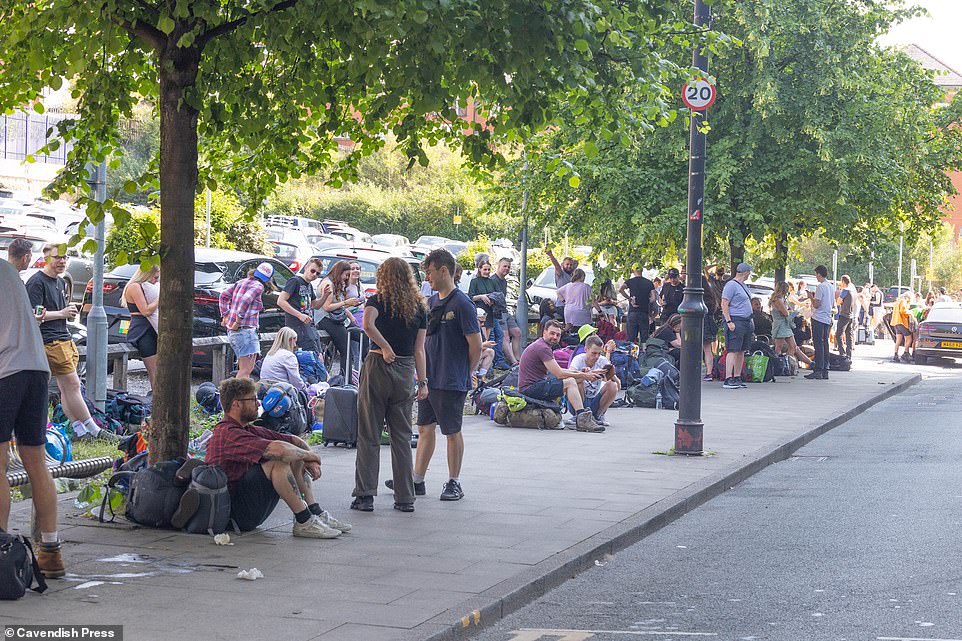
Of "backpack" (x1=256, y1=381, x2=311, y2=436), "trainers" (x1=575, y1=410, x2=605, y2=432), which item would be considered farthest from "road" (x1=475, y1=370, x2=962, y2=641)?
"backpack" (x1=256, y1=381, x2=311, y2=436)

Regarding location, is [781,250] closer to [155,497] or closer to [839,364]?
[839,364]

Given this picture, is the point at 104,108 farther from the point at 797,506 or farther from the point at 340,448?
the point at 797,506

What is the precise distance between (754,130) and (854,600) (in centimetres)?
1628

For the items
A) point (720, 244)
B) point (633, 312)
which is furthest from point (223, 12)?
point (720, 244)

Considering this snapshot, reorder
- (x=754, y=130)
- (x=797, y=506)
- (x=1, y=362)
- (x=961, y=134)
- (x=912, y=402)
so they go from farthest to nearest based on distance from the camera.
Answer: (x=961, y=134)
(x=754, y=130)
(x=912, y=402)
(x=797, y=506)
(x=1, y=362)

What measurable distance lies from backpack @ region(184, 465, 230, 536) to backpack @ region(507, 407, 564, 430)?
6.96 metres

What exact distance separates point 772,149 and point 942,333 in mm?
11520

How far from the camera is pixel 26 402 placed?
6.75 m

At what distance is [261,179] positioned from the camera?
10680mm

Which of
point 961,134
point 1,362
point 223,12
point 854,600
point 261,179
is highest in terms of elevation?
point 961,134

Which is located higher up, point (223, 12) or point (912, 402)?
point (223, 12)

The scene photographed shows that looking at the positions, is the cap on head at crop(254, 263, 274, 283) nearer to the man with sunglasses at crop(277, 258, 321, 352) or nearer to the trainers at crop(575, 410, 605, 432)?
the man with sunglasses at crop(277, 258, 321, 352)

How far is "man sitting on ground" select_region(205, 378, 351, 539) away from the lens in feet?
26.3

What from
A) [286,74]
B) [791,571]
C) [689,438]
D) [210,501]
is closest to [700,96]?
[689,438]
